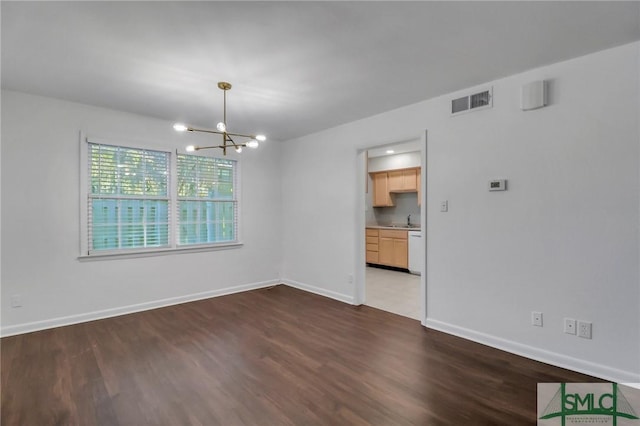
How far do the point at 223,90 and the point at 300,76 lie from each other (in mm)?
871

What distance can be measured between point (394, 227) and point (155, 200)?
4.84 m

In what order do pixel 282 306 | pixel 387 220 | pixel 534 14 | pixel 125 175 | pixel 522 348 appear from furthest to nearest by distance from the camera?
pixel 387 220, pixel 282 306, pixel 125 175, pixel 522 348, pixel 534 14

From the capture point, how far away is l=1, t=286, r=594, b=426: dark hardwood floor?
1.96m

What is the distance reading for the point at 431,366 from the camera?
2.57 m

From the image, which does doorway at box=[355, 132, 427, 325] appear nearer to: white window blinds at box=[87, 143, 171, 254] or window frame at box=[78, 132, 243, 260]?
window frame at box=[78, 132, 243, 260]

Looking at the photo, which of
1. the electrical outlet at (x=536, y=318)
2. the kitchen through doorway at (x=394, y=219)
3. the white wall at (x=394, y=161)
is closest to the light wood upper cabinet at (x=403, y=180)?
the kitchen through doorway at (x=394, y=219)

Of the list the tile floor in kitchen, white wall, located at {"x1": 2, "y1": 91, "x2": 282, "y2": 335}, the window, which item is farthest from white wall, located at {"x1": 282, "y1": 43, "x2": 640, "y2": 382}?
white wall, located at {"x1": 2, "y1": 91, "x2": 282, "y2": 335}

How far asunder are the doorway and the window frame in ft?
6.69

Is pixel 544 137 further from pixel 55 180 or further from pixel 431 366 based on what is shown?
pixel 55 180

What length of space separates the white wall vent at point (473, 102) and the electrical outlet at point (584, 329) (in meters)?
2.05

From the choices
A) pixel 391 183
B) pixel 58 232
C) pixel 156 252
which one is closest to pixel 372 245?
pixel 391 183

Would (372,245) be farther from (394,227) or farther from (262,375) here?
(262,375)

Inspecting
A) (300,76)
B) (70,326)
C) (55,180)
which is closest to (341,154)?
(300,76)

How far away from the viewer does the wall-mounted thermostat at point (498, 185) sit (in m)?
2.87
